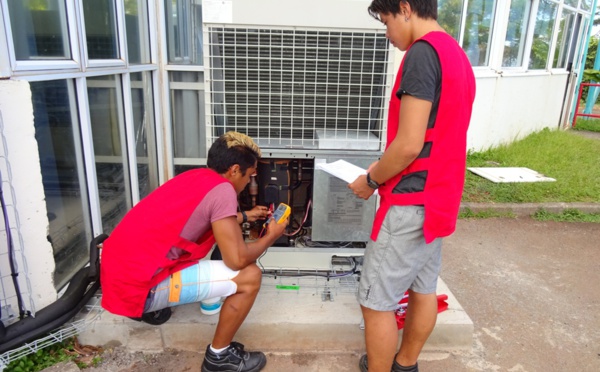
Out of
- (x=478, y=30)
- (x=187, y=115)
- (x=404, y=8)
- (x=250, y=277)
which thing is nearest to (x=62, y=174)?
(x=250, y=277)

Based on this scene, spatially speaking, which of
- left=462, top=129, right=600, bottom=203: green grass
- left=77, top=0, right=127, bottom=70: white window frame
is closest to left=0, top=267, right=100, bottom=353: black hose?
left=77, top=0, right=127, bottom=70: white window frame

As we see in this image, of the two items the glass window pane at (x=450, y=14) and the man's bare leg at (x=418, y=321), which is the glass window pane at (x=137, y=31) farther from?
the glass window pane at (x=450, y=14)

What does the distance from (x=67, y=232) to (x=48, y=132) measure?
1.82ft

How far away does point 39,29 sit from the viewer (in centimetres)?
198

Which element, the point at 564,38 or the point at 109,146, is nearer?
the point at 109,146

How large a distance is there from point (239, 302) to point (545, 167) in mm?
5429

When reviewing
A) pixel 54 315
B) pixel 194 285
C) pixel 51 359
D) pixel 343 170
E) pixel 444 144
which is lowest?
pixel 51 359

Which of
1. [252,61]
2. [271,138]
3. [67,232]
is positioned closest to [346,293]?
[271,138]

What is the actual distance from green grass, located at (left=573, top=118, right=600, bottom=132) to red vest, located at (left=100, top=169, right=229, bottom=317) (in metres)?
11.0

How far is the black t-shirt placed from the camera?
1.46 metres

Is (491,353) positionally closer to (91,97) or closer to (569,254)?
(569,254)

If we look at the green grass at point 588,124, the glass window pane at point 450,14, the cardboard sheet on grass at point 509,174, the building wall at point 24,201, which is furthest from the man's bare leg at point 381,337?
the green grass at point 588,124

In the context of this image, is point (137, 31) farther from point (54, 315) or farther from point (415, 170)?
point (415, 170)

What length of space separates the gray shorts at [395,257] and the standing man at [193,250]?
1.72 ft
